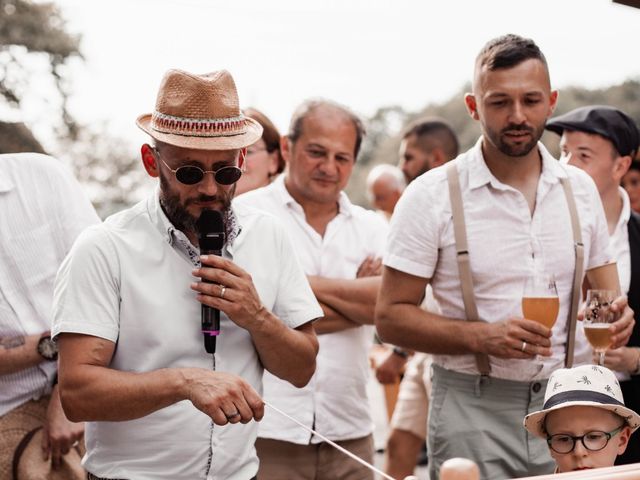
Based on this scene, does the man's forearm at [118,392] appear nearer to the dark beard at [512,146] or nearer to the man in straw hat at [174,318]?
the man in straw hat at [174,318]

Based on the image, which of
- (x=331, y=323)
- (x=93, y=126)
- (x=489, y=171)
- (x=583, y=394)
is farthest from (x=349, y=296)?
(x=93, y=126)

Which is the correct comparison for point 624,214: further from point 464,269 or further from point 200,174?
point 200,174

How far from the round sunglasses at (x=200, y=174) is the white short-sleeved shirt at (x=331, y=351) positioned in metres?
1.37

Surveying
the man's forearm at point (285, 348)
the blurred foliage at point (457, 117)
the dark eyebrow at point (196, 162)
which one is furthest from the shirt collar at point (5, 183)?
the blurred foliage at point (457, 117)

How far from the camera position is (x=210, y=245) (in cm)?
280

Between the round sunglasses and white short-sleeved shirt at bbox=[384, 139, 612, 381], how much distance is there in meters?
1.10

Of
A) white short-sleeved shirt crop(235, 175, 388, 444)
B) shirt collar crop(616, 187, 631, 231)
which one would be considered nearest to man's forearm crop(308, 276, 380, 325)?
white short-sleeved shirt crop(235, 175, 388, 444)

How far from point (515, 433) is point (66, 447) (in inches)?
68.7

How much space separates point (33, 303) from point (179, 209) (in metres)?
1.11

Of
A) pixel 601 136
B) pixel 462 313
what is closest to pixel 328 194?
pixel 462 313

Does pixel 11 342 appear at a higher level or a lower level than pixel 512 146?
lower

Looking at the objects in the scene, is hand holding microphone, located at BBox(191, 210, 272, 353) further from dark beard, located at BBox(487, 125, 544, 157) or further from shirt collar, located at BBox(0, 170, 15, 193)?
dark beard, located at BBox(487, 125, 544, 157)

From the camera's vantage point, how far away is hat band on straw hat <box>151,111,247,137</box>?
2867 millimetres

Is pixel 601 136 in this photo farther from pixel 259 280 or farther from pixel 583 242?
pixel 259 280
